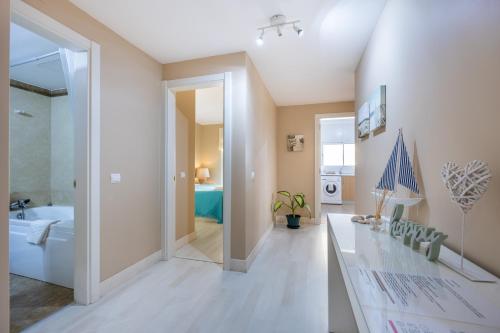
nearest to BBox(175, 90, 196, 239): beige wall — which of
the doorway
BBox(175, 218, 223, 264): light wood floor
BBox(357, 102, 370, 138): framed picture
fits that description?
BBox(175, 218, 223, 264): light wood floor

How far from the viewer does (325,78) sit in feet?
11.3

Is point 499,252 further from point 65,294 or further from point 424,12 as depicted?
point 65,294

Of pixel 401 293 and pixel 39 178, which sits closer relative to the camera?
pixel 401 293

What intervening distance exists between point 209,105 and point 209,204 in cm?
226

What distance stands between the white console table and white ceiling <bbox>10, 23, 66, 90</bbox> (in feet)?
10.6

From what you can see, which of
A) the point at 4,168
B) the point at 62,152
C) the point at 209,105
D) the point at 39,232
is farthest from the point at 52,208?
the point at 209,105

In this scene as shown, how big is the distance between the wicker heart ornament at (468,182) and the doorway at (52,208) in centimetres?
239

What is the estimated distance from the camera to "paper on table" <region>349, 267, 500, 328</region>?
54 centimetres

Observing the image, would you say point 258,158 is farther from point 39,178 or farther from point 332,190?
point 332,190

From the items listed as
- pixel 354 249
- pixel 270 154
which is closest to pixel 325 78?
pixel 270 154

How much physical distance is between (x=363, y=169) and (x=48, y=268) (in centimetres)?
349

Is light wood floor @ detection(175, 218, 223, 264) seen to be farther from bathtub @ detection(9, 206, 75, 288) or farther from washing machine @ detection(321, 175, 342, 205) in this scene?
washing machine @ detection(321, 175, 342, 205)

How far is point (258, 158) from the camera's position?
328cm

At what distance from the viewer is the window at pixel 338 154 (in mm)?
7754
